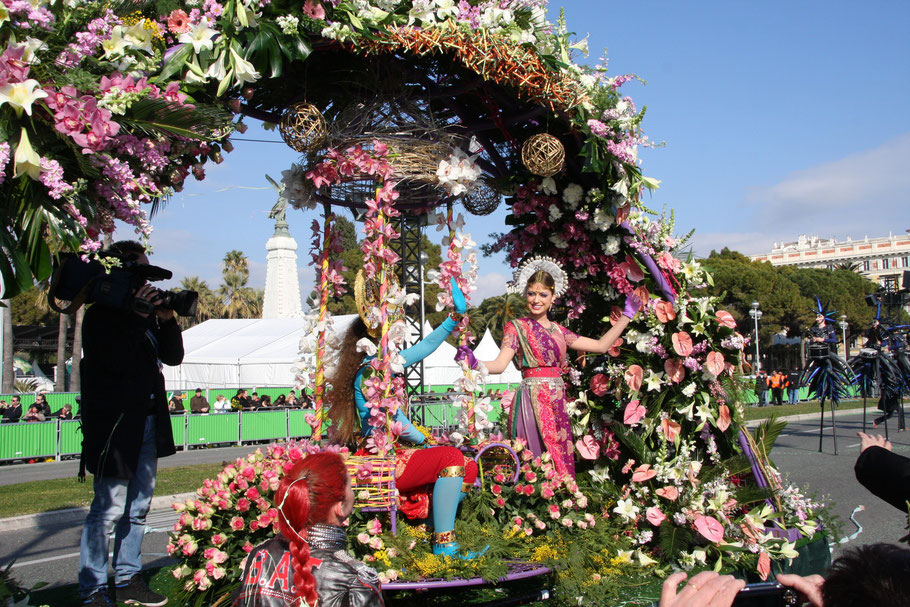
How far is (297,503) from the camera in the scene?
227cm

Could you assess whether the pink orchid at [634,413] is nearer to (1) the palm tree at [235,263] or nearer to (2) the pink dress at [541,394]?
(2) the pink dress at [541,394]

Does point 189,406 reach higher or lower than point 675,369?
lower

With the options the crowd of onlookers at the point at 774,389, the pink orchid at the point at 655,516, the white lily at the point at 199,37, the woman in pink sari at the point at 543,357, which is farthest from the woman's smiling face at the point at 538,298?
the crowd of onlookers at the point at 774,389

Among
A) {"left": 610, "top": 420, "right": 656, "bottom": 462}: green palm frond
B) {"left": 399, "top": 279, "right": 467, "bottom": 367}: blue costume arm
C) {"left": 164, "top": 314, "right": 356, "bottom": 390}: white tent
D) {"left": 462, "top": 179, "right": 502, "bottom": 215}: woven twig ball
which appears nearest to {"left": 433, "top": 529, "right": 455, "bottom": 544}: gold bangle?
{"left": 399, "top": 279, "right": 467, "bottom": 367}: blue costume arm

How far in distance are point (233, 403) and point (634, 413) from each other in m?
16.8

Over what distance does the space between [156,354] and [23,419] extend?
627 inches

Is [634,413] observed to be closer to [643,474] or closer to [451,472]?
[643,474]

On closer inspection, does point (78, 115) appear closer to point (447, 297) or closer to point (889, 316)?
point (447, 297)

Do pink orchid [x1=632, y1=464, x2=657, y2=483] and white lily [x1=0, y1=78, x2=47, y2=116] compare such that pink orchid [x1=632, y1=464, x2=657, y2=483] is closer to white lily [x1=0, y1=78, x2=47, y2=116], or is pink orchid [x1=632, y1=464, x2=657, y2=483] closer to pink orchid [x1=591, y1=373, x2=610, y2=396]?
pink orchid [x1=591, y1=373, x2=610, y2=396]

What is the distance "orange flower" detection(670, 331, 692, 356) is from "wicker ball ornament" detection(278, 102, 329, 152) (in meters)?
2.96

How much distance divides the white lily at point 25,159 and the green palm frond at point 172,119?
1.46 ft

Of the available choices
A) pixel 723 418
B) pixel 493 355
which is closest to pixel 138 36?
pixel 723 418

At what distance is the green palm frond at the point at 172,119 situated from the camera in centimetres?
316

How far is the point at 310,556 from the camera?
2295 mm
